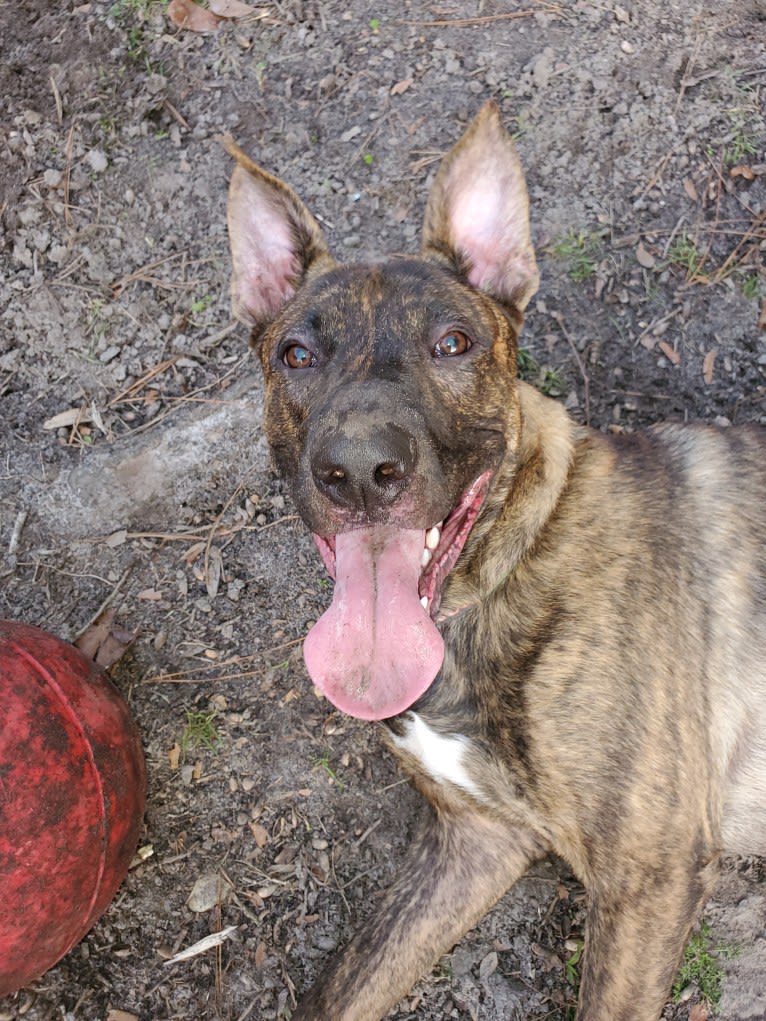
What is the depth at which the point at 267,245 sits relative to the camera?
369 cm

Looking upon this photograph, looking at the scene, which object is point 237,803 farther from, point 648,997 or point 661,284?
point 661,284

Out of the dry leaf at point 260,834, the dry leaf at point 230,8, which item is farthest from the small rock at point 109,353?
the dry leaf at point 260,834

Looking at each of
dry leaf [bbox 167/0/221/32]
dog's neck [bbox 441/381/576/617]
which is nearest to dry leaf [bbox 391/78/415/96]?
dry leaf [bbox 167/0/221/32]

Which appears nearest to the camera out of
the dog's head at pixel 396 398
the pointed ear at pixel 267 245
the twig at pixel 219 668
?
the dog's head at pixel 396 398

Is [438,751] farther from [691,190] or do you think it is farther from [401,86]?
[401,86]

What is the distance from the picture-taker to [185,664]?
4.59m

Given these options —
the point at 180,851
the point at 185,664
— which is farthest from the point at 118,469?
the point at 180,851

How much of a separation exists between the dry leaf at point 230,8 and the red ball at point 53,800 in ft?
12.0

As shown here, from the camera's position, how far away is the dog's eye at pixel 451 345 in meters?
3.20

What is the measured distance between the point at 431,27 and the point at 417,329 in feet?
9.24

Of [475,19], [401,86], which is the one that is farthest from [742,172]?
[401,86]

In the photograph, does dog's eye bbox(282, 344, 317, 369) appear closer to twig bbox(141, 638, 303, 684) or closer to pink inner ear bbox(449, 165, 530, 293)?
pink inner ear bbox(449, 165, 530, 293)

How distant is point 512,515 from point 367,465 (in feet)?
2.50

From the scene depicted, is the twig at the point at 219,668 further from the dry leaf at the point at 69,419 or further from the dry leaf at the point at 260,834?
the dry leaf at the point at 69,419
